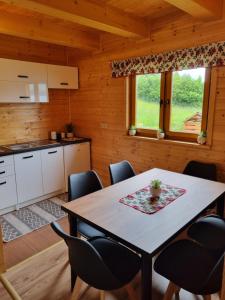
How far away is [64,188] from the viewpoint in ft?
12.6

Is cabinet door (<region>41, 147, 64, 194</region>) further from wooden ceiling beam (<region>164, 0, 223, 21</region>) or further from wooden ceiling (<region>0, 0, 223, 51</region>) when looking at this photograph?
wooden ceiling beam (<region>164, 0, 223, 21</region>)

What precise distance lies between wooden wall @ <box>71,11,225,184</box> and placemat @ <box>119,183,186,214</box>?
892mm

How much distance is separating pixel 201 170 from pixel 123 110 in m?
1.43

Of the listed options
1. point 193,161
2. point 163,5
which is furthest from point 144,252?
point 163,5

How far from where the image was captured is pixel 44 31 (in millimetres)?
2967

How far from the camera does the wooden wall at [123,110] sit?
101 inches

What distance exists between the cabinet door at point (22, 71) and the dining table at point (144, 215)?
2226 mm

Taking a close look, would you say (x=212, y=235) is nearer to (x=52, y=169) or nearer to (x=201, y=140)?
(x=201, y=140)

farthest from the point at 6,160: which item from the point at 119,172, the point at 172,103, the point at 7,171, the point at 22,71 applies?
the point at 172,103

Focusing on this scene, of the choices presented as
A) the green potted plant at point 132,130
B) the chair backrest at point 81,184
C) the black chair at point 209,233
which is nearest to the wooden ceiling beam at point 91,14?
the green potted plant at point 132,130

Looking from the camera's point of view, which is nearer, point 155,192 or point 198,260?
point 198,260

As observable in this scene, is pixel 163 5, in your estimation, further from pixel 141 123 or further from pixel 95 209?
pixel 95 209

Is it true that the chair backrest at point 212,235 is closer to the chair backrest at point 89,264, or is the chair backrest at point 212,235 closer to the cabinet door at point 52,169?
the chair backrest at point 89,264

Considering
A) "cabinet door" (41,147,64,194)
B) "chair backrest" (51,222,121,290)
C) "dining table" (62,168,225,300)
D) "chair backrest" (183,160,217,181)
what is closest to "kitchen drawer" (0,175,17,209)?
"cabinet door" (41,147,64,194)
